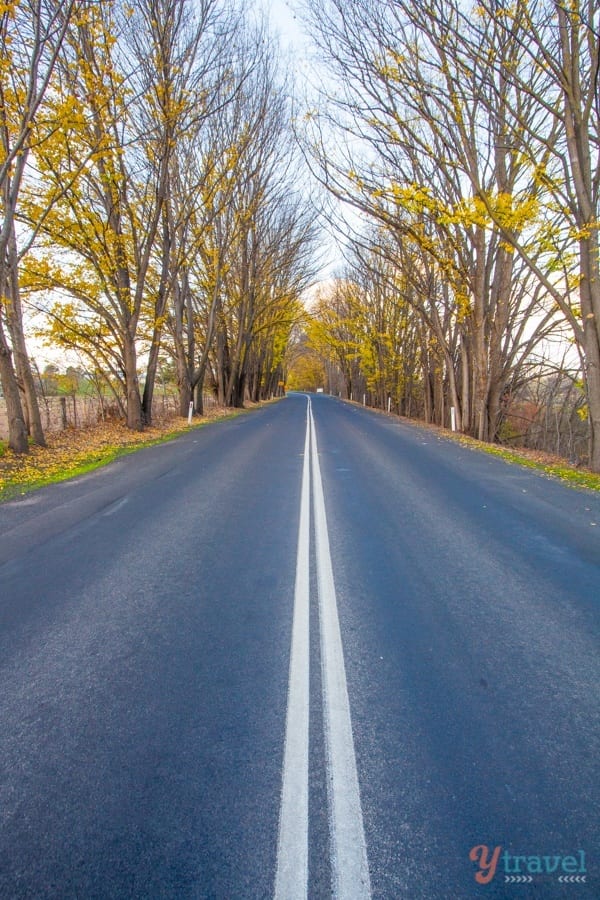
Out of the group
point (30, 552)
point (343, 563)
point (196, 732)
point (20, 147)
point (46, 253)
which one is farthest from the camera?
point (46, 253)

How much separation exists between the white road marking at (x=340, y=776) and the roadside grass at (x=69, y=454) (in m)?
5.83

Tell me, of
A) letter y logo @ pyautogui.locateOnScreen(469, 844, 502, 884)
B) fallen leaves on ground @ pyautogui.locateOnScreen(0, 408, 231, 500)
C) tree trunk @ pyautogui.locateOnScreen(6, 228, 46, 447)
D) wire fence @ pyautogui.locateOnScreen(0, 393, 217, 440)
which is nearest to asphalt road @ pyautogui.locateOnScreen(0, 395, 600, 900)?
letter y logo @ pyautogui.locateOnScreen(469, 844, 502, 884)

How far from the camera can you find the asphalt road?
157 cm

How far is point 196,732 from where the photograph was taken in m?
2.13

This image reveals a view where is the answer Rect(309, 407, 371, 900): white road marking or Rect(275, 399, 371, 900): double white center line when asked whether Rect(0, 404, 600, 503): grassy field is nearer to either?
Rect(275, 399, 371, 900): double white center line

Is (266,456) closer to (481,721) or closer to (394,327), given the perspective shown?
(481,721)

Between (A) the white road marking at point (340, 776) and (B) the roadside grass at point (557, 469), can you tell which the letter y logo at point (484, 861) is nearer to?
(A) the white road marking at point (340, 776)

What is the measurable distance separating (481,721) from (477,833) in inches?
23.6

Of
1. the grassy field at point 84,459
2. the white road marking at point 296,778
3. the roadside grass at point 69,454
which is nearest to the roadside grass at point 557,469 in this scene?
the grassy field at point 84,459

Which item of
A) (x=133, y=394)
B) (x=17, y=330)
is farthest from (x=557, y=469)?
(x=133, y=394)

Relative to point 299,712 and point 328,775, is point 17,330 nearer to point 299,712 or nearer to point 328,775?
point 299,712

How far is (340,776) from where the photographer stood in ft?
6.30

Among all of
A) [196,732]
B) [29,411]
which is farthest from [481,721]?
[29,411]

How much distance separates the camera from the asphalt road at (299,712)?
157 centimetres
